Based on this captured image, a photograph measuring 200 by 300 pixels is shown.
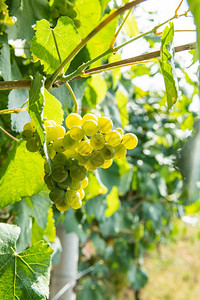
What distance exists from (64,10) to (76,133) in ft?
1.04

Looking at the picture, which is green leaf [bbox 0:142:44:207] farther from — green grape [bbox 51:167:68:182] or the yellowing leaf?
the yellowing leaf

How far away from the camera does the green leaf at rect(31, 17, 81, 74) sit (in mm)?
505

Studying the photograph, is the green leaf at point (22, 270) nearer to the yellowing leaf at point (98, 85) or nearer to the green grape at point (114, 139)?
the green grape at point (114, 139)

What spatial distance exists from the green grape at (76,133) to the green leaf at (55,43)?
0.14 meters

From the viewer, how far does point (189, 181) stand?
1.03 ft

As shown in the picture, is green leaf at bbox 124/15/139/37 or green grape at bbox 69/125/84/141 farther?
green leaf at bbox 124/15/139/37

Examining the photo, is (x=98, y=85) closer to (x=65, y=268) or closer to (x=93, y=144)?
(x=93, y=144)

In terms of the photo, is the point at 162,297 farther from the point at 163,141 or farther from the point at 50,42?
the point at 50,42

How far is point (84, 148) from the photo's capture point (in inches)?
16.2

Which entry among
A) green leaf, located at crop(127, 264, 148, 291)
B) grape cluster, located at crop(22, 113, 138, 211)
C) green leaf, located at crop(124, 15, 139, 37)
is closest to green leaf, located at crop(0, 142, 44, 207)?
grape cluster, located at crop(22, 113, 138, 211)

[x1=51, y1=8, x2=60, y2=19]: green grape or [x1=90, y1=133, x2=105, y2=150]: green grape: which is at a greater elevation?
[x1=51, y1=8, x2=60, y2=19]: green grape

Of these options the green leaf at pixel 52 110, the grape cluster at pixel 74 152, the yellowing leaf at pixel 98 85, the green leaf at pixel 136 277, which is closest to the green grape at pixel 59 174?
the grape cluster at pixel 74 152

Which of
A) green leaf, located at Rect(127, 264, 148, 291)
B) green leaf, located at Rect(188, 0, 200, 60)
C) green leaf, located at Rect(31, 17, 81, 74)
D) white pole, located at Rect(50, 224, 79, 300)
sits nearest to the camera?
green leaf, located at Rect(188, 0, 200, 60)

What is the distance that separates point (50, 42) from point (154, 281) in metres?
4.71
